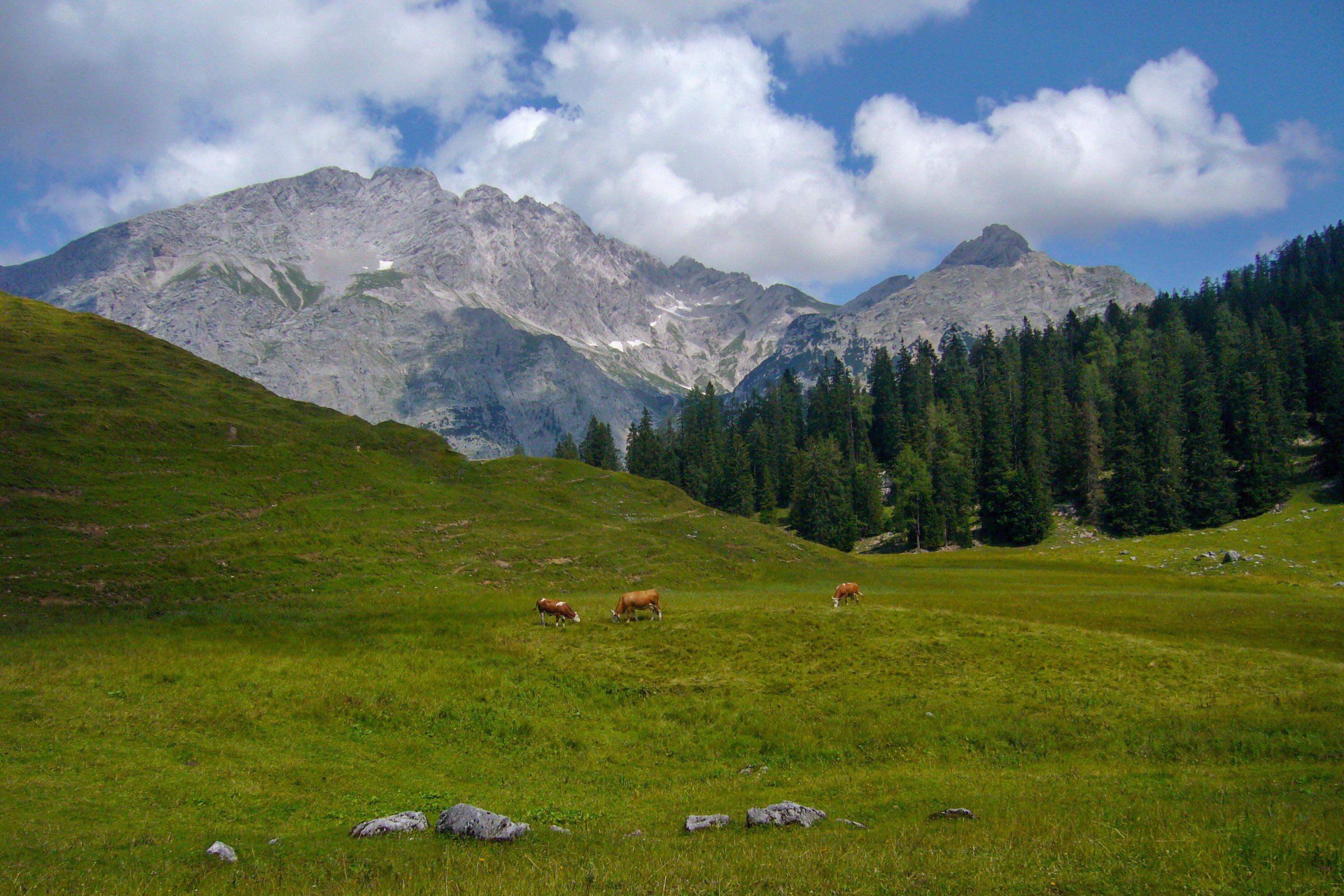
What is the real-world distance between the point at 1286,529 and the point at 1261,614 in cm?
6000

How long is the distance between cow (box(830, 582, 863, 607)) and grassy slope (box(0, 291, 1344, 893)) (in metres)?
Answer: 2.70

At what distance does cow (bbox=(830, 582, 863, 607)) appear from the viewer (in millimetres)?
45000

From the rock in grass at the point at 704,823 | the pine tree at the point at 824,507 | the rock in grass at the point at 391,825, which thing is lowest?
the rock in grass at the point at 704,823

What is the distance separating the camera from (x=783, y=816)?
50.8 feet

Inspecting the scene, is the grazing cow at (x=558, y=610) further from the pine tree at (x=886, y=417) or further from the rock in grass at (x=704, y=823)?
the pine tree at (x=886, y=417)

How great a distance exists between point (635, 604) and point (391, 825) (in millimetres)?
23991

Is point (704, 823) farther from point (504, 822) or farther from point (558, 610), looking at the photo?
point (558, 610)

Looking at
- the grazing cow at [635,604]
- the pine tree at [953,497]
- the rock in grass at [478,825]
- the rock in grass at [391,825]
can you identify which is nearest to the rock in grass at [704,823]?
the rock in grass at [478,825]

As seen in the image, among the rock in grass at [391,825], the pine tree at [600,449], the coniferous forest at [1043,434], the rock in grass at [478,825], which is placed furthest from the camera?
the pine tree at [600,449]

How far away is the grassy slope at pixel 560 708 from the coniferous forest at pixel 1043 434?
48449 millimetres

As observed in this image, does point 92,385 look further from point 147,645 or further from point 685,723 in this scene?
point 685,723

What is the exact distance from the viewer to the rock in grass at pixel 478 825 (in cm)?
1430

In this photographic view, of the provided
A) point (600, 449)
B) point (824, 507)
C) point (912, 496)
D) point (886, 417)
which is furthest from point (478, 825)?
point (886, 417)

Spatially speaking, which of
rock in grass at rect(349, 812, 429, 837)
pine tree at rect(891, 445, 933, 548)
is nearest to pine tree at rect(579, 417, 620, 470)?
pine tree at rect(891, 445, 933, 548)
